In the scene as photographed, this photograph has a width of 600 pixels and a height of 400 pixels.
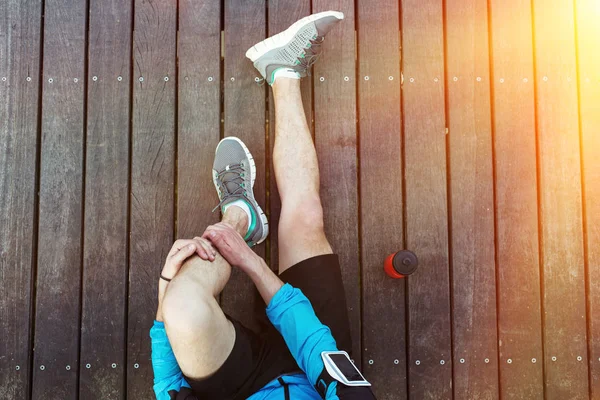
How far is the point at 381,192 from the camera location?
2.03m

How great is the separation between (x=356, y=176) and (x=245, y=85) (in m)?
0.63

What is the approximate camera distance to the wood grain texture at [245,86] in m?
2.03

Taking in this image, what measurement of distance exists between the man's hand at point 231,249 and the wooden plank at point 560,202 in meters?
1.29

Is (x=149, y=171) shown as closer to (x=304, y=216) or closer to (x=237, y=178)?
(x=237, y=178)

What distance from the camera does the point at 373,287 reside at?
1.99 metres

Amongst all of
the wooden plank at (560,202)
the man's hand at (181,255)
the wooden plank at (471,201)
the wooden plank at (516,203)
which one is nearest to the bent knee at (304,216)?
the man's hand at (181,255)

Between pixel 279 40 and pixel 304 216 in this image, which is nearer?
pixel 304 216

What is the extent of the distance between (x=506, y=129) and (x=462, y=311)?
820mm

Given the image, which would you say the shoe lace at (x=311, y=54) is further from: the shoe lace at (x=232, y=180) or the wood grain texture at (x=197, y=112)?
the shoe lace at (x=232, y=180)

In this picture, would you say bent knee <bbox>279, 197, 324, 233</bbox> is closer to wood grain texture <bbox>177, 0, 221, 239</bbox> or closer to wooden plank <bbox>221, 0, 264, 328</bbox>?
wooden plank <bbox>221, 0, 264, 328</bbox>

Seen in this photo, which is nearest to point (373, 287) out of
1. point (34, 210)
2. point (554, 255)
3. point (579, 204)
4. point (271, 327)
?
point (271, 327)

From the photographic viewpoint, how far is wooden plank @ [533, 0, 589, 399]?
1.98 meters

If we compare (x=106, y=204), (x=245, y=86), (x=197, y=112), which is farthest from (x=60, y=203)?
(x=245, y=86)

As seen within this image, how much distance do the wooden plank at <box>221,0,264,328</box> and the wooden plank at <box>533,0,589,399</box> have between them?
4.02 feet
